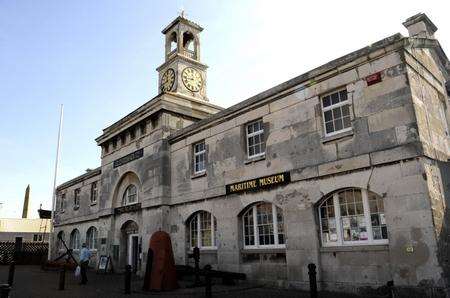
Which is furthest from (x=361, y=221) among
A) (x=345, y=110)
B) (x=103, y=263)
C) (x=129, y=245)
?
(x=103, y=263)

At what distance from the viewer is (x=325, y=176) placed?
11945 millimetres

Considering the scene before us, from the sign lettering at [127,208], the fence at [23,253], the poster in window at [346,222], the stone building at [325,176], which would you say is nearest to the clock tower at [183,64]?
the stone building at [325,176]

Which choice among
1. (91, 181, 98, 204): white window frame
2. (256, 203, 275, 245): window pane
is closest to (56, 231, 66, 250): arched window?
(91, 181, 98, 204): white window frame

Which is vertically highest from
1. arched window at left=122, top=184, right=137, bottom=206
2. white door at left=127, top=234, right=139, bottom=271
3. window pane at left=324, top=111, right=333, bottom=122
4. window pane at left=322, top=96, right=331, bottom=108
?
window pane at left=322, top=96, right=331, bottom=108

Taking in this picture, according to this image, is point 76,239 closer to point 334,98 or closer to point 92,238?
point 92,238

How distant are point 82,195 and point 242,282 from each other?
66.6 ft

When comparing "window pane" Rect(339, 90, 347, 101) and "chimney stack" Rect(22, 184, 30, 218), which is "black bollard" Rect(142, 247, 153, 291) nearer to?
"window pane" Rect(339, 90, 347, 101)

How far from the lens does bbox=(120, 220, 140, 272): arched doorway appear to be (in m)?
21.3

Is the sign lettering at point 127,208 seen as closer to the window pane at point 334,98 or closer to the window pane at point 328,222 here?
the window pane at point 328,222

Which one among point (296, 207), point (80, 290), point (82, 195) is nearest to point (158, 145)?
A: point (80, 290)

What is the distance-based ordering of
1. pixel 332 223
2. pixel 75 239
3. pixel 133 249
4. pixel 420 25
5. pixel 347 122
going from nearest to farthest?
1. pixel 332 223
2. pixel 347 122
3. pixel 420 25
4. pixel 133 249
5. pixel 75 239

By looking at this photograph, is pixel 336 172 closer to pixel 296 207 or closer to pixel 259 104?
pixel 296 207

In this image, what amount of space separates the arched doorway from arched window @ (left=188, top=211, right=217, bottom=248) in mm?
5123

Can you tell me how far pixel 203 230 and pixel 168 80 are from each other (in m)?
11.9
